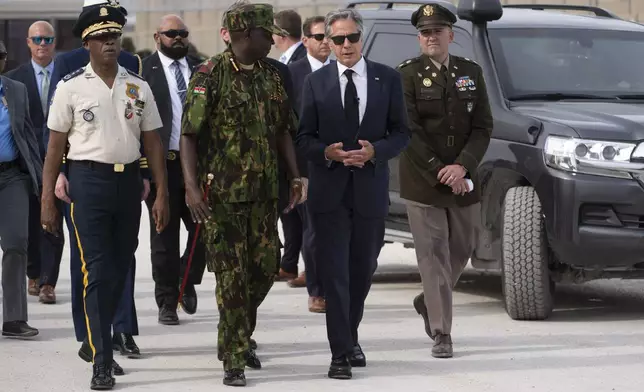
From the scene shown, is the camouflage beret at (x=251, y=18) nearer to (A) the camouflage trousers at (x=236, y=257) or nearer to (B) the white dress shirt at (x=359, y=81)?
(B) the white dress shirt at (x=359, y=81)

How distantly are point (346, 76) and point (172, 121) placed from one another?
2179mm

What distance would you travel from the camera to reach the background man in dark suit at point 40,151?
12.7 meters

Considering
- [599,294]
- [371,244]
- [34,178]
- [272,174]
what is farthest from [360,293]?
[599,294]

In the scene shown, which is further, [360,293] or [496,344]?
[496,344]

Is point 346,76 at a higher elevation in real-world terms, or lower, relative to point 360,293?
higher

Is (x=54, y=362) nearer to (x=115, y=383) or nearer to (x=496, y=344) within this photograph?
(x=115, y=383)

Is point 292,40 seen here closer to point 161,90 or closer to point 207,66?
point 161,90

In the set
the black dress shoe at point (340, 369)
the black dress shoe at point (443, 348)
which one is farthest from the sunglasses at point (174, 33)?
the black dress shoe at point (340, 369)

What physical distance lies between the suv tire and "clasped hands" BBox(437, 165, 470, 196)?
135cm

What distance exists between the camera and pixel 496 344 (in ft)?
33.8

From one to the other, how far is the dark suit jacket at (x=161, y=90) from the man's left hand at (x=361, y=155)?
226 centimetres

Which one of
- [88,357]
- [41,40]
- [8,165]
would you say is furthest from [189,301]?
[41,40]

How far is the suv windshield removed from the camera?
12023 mm

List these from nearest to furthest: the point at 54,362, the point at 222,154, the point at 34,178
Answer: the point at 222,154 < the point at 54,362 < the point at 34,178
